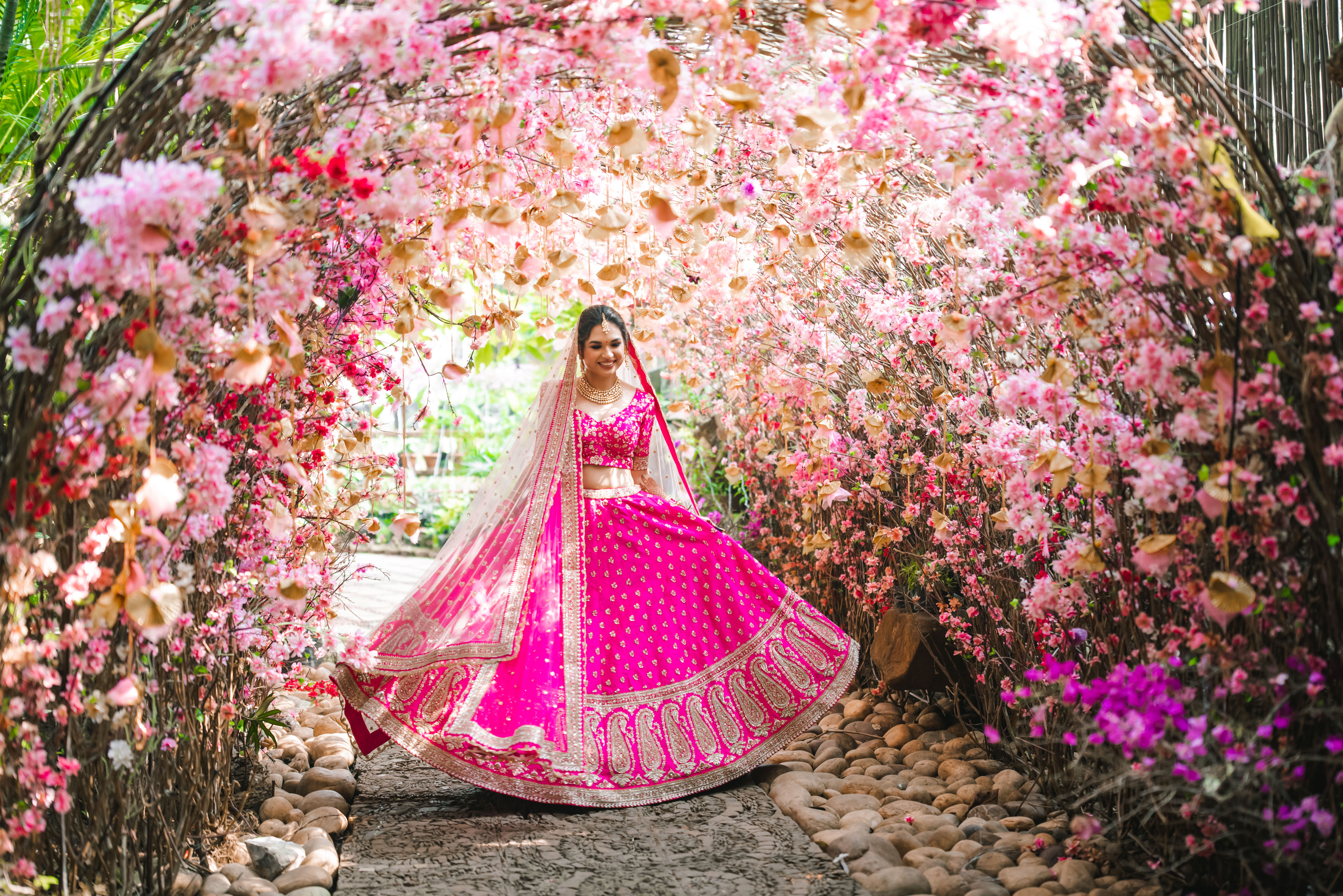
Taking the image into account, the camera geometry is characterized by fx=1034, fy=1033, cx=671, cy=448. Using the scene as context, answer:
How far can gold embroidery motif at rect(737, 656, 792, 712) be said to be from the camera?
3.23m

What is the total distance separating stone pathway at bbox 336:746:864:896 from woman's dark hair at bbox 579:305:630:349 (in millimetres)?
1514

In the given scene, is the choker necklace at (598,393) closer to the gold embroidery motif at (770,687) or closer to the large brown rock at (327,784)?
the gold embroidery motif at (770,687)

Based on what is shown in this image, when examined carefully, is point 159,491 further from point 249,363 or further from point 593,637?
point 593,637

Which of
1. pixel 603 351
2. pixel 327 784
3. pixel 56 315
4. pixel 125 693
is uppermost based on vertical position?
pixel 56 315

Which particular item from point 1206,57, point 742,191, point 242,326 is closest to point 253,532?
point 242,326

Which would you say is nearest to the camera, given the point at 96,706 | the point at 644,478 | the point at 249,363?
the point at 249,363

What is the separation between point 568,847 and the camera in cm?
264

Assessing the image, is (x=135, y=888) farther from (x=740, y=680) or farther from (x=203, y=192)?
(x=740, y=680)

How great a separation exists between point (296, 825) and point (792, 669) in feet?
4.97

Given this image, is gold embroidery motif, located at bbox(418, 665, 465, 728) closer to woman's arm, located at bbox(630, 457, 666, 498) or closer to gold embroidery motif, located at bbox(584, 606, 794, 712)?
gold embroidery motif, located at bbox(584, 606, 794, 712)

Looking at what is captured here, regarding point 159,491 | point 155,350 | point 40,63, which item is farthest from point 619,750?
point 40,63

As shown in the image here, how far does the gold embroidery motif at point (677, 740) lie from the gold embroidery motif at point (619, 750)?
0.12 metres

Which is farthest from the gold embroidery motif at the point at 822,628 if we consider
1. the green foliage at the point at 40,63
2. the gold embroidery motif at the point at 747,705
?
the green foliage at the point at 40,63

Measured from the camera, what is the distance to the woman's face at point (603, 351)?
355cm
